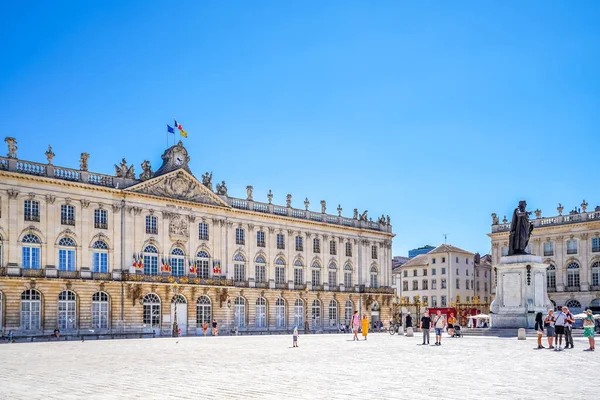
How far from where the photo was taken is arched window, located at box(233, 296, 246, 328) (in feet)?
198

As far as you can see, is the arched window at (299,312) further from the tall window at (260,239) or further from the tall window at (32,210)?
the tall window at (32,210)

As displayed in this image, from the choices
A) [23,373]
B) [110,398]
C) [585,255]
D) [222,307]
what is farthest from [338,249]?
[110,398]

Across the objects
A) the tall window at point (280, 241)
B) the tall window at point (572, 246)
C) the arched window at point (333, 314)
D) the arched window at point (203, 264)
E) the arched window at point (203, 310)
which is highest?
the tall window at point (280, 241)

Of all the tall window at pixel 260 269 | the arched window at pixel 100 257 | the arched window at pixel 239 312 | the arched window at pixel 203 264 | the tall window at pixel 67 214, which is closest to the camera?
the tall window at pixel 67 214

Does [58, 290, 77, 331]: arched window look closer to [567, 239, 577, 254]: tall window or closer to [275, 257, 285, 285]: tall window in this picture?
[275, 257, 285, 285]: tall window

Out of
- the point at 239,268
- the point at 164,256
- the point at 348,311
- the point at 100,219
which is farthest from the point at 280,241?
the point at 100,219

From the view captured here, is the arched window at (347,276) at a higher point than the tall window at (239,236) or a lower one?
lower

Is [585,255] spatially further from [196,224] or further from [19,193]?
A: [19,193]

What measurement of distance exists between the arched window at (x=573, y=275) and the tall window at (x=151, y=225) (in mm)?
41011

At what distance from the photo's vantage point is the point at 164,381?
14.5 meters

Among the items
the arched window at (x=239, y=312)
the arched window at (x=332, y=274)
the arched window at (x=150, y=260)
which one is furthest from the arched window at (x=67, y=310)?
the arched window at (x=332, y=274)

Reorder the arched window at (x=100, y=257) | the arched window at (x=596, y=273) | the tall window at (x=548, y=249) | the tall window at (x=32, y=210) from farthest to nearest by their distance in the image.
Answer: the tall window at (x=548, y=249) < the arched window at (x=596, y=273) < the arched window at (x=100, y=257) < the tall window at (x=32, y=210)

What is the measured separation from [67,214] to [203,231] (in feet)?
39.8

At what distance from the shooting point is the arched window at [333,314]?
69.0m
